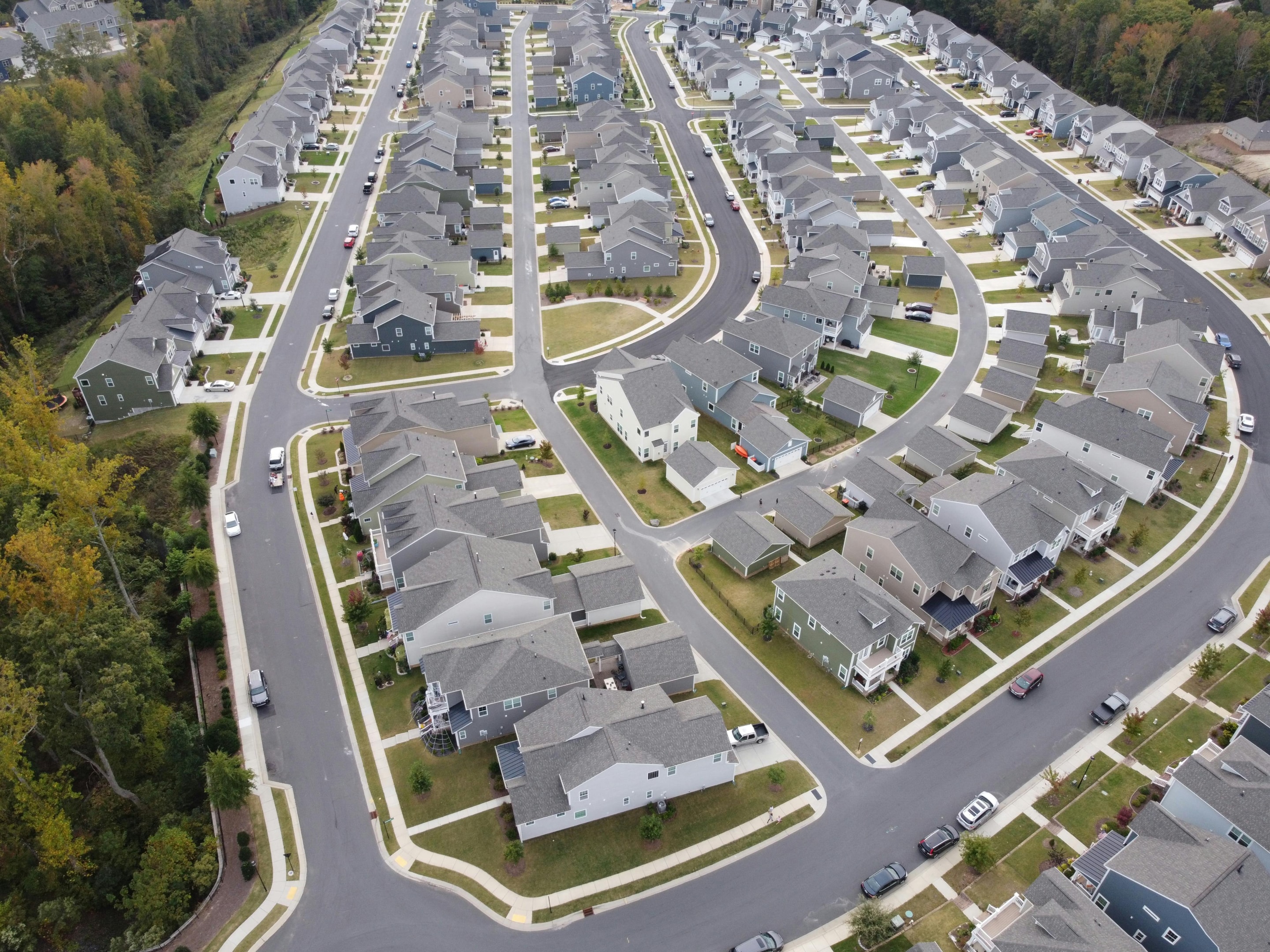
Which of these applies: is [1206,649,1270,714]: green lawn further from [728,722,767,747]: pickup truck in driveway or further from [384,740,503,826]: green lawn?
[384,740,503,826]: green lawn

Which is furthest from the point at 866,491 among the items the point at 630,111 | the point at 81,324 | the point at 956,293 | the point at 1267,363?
the point at 630,111

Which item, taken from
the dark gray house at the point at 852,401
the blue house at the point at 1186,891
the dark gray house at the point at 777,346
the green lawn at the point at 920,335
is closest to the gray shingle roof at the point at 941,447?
the dark gray house at the point at 852,401

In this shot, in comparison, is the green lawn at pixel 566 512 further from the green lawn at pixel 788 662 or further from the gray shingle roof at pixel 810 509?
the gray shingle roof at pixel 810 509

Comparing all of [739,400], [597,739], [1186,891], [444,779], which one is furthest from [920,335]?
[444,779]

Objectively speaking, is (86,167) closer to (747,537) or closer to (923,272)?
(747,537)

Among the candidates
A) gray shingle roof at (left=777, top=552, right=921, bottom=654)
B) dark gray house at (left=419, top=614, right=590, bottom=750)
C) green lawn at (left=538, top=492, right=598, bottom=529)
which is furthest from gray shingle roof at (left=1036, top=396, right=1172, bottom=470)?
dark gray house at (left=419, top=614, right=590, bottom=750)

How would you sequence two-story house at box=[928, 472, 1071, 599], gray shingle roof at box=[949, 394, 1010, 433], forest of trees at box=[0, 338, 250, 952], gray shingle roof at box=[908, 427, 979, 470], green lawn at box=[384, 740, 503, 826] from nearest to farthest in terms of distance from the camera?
forest of trees at box=[0, 338, 250, 952] → green lawn at box=[384, 740, 503, 826] → two-story house at box=[928, 472, 1071, 599] → gray shingle roof at box=[908, 427, 979, 470] → gray shingle roof at box=[949, 394, 1010, 433]

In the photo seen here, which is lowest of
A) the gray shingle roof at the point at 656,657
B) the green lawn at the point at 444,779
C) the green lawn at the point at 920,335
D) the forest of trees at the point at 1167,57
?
the green lawn at the point at 444,779
